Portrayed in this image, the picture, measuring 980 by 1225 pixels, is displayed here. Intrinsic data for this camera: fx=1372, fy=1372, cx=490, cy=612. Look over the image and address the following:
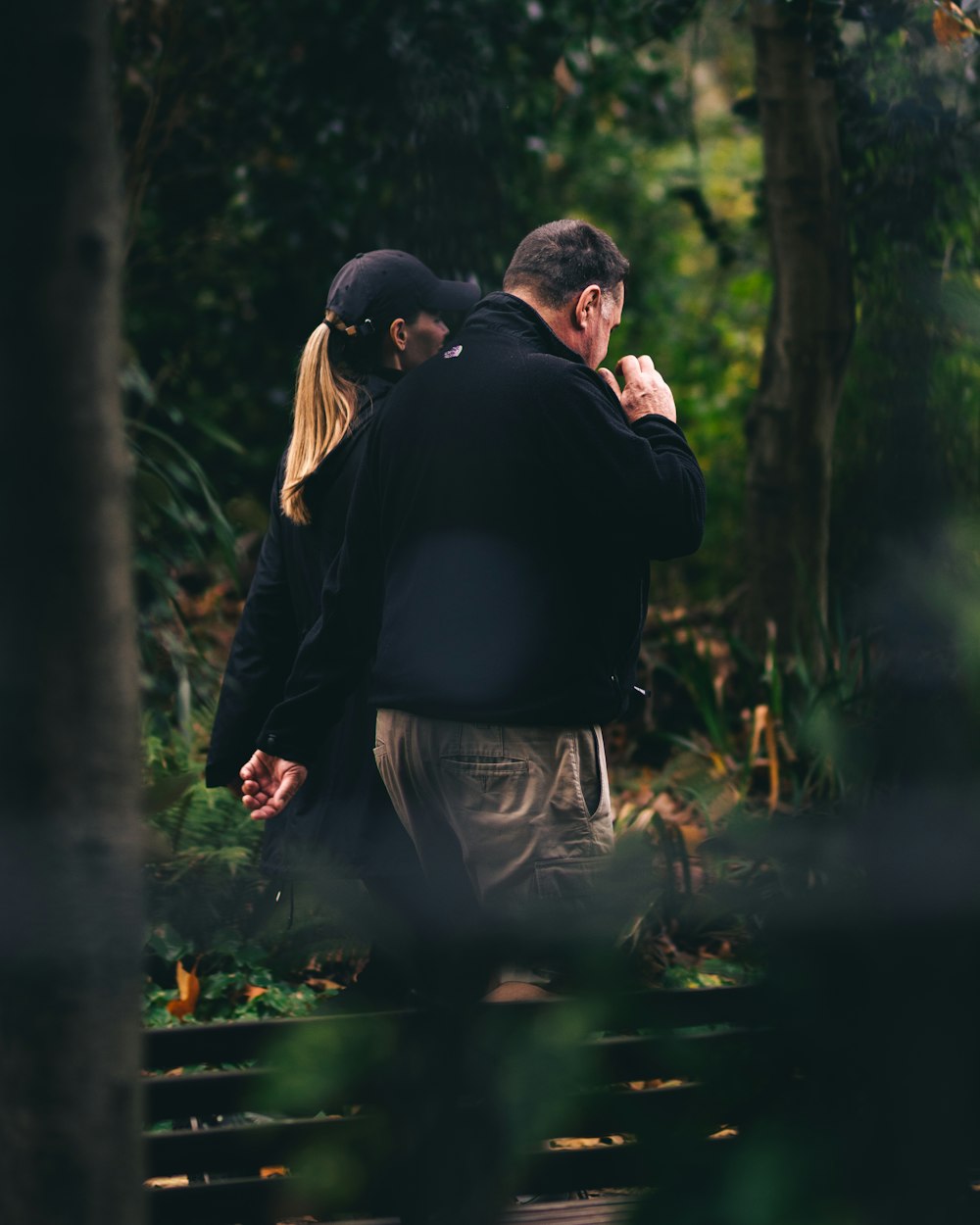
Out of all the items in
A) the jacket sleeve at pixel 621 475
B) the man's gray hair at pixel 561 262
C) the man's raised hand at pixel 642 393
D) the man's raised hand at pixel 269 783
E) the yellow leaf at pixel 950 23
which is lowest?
the man's raised hand at pixel 269 783

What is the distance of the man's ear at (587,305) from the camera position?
2510 mm

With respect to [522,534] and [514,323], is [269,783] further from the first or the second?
[514,323]

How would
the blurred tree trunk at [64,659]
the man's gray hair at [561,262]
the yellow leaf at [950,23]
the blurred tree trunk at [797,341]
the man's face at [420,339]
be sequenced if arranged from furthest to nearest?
the blurred tree trunk at [797,341] < the yellow leaf at [950,23] < the man's face at [420,339] < the man's gray hair at [561,262] < the blurred tree trunk at [64,659]

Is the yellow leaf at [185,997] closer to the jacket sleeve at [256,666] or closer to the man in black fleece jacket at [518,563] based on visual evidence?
the jacket sleeve at [256,666]

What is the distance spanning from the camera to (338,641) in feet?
8.43

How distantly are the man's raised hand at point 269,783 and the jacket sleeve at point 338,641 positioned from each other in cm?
10

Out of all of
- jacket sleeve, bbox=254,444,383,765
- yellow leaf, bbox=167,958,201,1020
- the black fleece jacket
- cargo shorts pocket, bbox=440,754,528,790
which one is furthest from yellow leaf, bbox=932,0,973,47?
yellow leaf, bbox=167,958,201,1020

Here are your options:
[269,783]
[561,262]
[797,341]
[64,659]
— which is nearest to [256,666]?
[269,783]

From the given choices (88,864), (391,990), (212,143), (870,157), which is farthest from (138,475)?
(88,864)

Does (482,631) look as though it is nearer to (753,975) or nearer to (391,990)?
(391,990)

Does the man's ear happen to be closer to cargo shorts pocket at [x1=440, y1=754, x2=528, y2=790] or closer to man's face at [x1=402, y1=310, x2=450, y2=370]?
man's face at [x1=402, y1=310, x2=450, y2=370]

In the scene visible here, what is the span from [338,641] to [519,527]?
0.46 meters

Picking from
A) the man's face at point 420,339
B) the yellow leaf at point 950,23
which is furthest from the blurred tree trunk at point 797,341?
the man's face at point 420,339

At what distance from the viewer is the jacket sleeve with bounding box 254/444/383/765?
254cm
